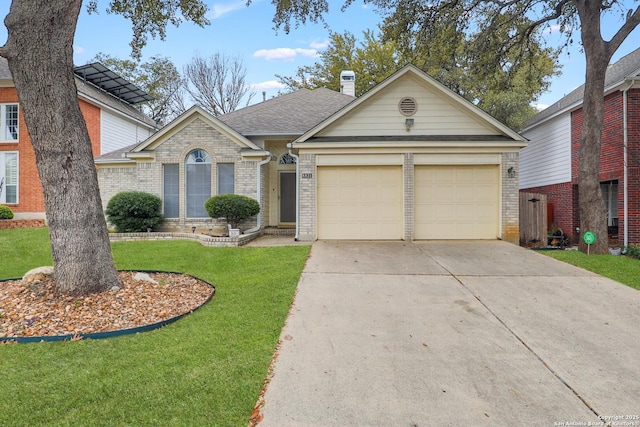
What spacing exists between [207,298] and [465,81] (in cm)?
2315

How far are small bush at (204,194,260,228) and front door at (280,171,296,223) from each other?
5.76ft

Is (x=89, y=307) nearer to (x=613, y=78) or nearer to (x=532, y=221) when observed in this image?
(x=532, y=221)

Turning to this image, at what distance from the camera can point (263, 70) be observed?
1095 inches

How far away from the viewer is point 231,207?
1121 centimetres

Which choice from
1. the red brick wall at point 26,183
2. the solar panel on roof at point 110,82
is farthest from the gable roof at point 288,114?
the red brick wall at point 26,183

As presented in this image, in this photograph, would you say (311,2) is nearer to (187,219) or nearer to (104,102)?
(187,219)

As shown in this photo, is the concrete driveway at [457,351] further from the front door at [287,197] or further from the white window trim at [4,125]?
the white window trim at [4,125]

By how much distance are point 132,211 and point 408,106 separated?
9.36m

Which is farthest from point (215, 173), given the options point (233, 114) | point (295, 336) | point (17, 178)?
point (17, 178)

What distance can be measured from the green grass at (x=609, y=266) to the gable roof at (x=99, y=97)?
19145 millimetres

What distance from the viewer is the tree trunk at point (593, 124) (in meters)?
9.65

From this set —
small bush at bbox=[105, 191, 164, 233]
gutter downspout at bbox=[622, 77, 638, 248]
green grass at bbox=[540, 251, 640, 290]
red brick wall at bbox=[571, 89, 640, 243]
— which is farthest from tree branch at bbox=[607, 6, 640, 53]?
small bush at bbox=[105, 191, 164, 233]

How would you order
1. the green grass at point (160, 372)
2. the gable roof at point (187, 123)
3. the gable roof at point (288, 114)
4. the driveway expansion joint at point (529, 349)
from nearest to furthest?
1. the green grass at point (160, 372)
2. the driveway expansion joint at point (529, 349)
3. the gable roof at point (187, 123)
4. the gable roof at point (288, 114)

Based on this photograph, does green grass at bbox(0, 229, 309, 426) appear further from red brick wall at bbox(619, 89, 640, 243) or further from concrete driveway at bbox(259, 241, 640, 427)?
red brick wall at bbox(619, 89, 640, 243)
